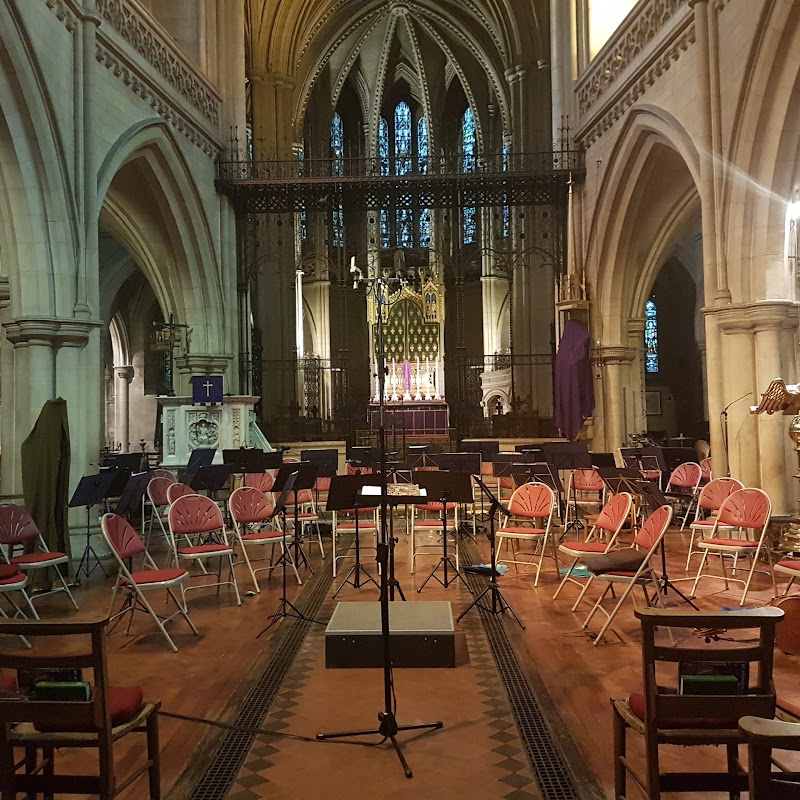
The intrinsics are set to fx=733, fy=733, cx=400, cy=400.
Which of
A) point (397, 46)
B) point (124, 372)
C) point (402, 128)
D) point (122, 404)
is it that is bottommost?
point (122, 404)

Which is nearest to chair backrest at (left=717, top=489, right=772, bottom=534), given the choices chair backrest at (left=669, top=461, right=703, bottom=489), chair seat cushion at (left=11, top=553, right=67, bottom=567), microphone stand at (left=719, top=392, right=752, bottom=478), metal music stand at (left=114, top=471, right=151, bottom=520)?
microphone stand at (left=719, top=392, right=752, bottom=478)

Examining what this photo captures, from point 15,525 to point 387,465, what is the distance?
4.36m

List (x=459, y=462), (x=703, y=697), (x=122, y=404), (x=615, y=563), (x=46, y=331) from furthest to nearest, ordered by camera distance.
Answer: (x=122, y=404) → (x=459, y=462) → (x=46, y=331) → (x=615, y=563) → (x=703, y=697)

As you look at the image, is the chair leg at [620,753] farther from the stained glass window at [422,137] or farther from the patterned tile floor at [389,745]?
the stained glass window at [422,137]

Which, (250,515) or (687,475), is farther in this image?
(687,475)

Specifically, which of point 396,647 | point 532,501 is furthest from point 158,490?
point 396,647

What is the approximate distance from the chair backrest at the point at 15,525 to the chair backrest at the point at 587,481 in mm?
6549

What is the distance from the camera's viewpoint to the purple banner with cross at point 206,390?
11.5 m

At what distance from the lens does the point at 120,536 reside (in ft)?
18.8

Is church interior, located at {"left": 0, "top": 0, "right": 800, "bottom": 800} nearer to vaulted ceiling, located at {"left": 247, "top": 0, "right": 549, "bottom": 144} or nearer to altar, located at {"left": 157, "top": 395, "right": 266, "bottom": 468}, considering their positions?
altar, located at {"left": 157, "top": 395, "right": 266, "bottom": 468}

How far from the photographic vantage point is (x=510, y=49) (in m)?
22.0

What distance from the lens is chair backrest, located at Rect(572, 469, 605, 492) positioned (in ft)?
33.0

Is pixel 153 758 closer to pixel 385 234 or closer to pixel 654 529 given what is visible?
pixel 654 529

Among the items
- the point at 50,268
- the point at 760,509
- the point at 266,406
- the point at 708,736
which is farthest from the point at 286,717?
the point at 266,406
